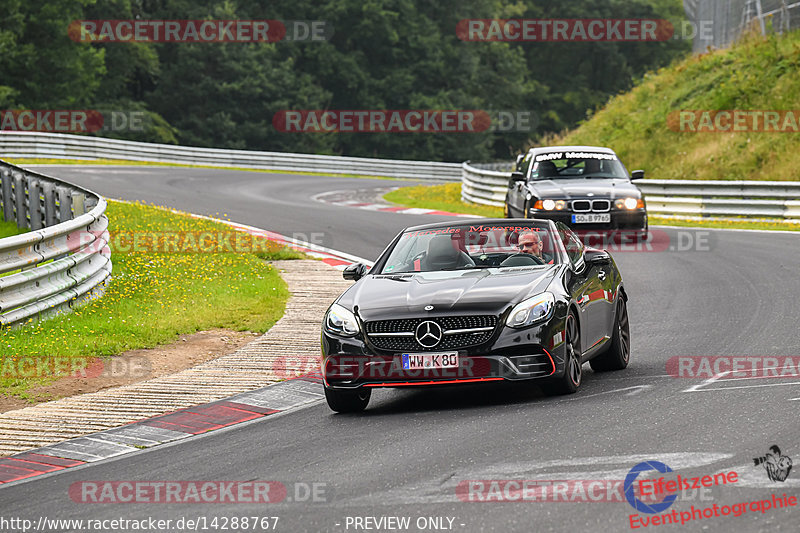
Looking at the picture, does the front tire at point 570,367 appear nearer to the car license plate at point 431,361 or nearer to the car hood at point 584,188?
the car license plate at point 431,361

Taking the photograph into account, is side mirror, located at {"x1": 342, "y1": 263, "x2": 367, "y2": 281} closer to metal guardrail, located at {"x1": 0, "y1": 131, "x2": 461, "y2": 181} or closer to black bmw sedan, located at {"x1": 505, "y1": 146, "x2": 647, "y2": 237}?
black bmw sedan, located at {"x1": 505, "y1": 146, "x2": 647, "y2": 237}

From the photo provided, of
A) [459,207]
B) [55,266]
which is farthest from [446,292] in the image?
[459,207]

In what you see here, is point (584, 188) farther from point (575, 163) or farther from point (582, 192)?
point (575, 163)

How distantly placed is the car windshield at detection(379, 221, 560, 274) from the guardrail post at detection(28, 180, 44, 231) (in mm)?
10118

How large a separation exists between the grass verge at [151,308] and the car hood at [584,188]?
4.44 metres

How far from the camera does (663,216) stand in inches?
1032

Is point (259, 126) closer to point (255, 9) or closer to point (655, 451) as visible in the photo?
point (255, 9)

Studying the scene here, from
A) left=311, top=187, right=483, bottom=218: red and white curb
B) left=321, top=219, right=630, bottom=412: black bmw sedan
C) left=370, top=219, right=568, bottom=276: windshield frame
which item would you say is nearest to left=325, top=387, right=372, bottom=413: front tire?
left=321, top=219, right=630, bottom=412: black bmw sedan

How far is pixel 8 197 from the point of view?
19922mm

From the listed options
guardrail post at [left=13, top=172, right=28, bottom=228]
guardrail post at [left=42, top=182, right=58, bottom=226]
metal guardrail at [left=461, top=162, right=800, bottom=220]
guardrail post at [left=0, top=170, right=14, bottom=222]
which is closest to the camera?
guardrail post at [left=42, top=182, right=58, bottom=226]

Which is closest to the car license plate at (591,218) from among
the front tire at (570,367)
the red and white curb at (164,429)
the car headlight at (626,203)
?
the car headlight at (626,203)

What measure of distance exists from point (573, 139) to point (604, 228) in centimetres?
1888

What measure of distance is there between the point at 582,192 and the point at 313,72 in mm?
51732

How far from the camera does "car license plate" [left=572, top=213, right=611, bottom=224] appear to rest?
63.8 feet
